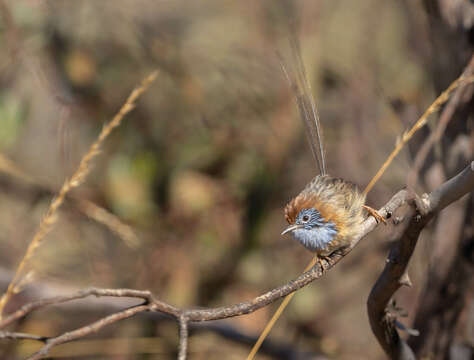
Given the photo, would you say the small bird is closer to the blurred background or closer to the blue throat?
the blue throat

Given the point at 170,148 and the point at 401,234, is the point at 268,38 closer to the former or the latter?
the point at 170,148

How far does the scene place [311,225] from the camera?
107 centimetres

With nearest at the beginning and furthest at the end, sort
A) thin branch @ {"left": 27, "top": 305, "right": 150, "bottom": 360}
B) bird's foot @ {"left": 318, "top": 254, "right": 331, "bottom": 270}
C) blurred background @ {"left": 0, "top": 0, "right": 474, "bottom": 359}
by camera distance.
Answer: thin branch @ {"left": 27, "top": 305, "right": 150, "bottom": 360}, bird's foot @ {"left": 318, "top": 254, "right": 331, "bottom": 270}, blurred background @ {"left": 0, "top": 0, "right": 474, "bottom": 359}

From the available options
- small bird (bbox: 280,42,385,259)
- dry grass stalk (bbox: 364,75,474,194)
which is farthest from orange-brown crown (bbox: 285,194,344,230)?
dry grass stalk (bbox: 364,75,474,194)

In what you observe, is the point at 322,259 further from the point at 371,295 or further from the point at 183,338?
the point at 183,338

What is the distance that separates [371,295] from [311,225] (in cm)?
19

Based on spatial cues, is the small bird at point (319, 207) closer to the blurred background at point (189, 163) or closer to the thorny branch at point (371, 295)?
the thorny branch at point (371, 295)

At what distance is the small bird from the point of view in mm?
1015

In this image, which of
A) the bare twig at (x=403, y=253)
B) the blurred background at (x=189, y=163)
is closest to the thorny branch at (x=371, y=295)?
the bare twig at (x=403, y=253)

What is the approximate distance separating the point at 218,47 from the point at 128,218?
1.43 m

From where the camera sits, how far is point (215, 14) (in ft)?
13.6

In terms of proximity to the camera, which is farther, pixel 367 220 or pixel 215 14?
pixel 215 14

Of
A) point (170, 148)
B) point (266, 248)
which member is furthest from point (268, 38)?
point (266, 248)

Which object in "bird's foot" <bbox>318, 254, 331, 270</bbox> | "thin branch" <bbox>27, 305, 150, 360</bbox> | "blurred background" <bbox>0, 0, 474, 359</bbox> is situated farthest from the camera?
"blurred background" <bbox>0, 0, 474, 359</bbox>
